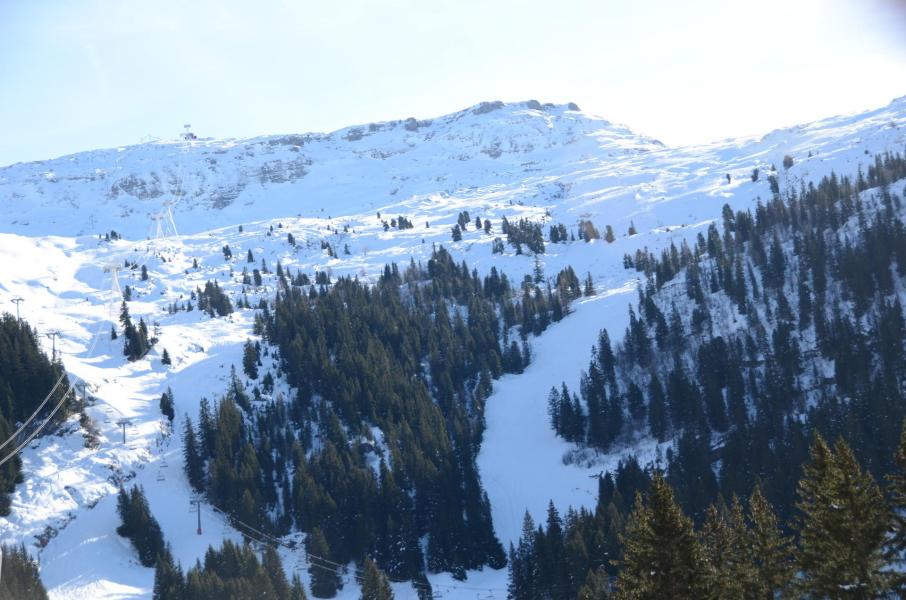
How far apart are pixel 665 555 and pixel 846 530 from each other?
6975 mm

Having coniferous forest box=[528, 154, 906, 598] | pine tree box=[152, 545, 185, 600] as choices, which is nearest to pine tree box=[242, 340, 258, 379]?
coniferous forest box=[528, 154, 906, 598]

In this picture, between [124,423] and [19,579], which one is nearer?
[19,579]

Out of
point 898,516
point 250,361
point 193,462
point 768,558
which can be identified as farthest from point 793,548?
point 250,361

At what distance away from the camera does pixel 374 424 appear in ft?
409

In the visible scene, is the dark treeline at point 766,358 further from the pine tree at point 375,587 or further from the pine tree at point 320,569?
the pine tree at point 320,569

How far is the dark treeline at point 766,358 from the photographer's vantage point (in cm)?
9938

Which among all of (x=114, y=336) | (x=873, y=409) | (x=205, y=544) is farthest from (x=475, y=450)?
(x=114, y=336)

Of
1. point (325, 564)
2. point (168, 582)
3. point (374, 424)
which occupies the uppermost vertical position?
point (168, 582)

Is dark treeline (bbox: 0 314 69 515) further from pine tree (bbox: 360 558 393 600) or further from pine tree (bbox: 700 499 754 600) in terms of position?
pine tree (bbox: 700 499 754 600)

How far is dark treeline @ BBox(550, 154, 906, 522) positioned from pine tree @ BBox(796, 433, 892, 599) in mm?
62617

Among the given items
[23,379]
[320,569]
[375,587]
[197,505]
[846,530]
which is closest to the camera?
[846,530]

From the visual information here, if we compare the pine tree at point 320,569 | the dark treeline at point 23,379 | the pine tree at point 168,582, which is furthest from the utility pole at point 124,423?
the pine tree at point 320,569

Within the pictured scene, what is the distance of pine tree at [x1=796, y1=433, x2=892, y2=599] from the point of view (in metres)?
29.0

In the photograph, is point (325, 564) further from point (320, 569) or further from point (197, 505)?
point (197, 505)
